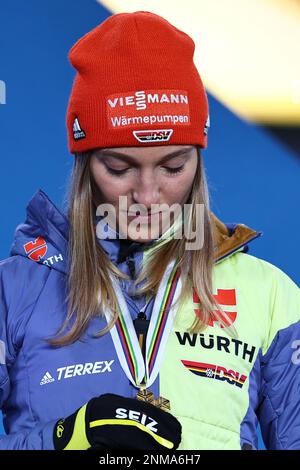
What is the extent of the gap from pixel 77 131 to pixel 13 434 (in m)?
0.57

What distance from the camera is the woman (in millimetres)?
1718

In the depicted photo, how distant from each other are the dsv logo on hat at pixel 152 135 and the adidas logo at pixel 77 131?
4.5 inches

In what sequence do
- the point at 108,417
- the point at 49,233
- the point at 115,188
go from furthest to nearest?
1. the point at 49,233
2. the point at 115,188
3. the point at 108,417

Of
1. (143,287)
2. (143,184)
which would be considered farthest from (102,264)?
(143,184)

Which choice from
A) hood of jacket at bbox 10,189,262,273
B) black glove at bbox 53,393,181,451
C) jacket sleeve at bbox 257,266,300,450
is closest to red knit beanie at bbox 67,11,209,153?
hood of jacket at bbox 10,189,262,273

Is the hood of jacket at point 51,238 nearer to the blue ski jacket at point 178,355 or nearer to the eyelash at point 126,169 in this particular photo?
the blue ski jacket at point 178,355

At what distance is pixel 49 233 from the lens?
6.09 ft

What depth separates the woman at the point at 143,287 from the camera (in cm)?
172

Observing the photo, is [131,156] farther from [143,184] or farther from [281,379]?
[281,379]

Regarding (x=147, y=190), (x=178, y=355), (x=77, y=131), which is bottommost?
(x=178, y=355)

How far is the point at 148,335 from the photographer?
68.5 inches

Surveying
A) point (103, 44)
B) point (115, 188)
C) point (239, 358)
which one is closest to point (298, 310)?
point (239, 358)

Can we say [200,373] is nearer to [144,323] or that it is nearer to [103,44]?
[144,323]
